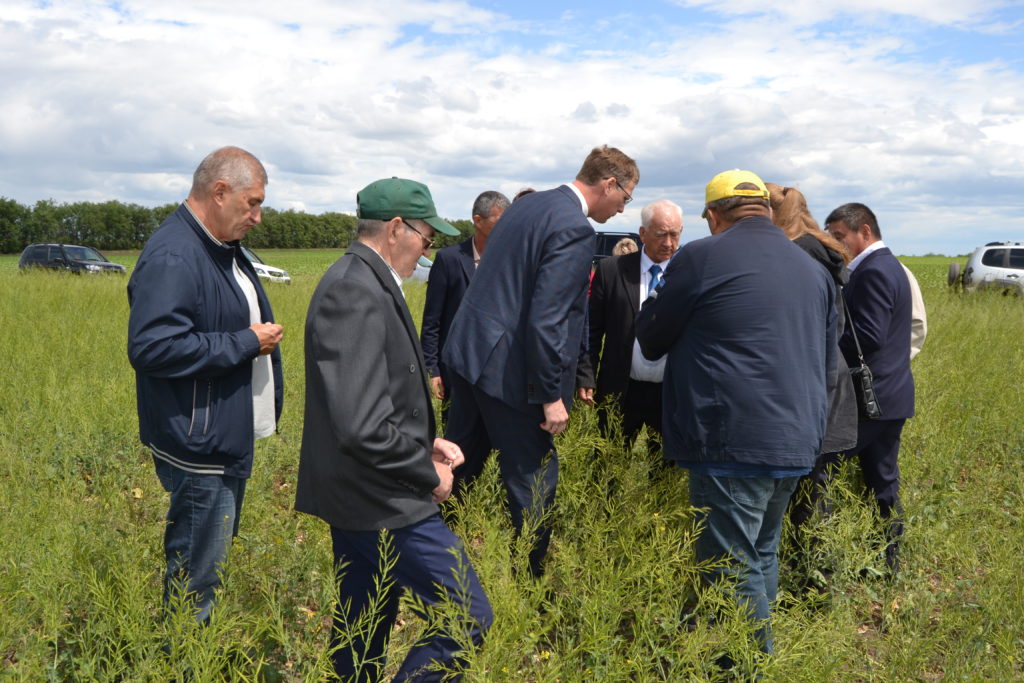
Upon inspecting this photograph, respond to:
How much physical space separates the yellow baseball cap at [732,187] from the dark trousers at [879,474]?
1.52 metres

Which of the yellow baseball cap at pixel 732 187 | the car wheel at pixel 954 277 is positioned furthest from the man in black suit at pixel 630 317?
the car wheel at pixel 954 277

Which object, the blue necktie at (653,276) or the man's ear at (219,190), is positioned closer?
the man's ear at (219,190)

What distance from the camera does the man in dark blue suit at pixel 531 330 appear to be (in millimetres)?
2955

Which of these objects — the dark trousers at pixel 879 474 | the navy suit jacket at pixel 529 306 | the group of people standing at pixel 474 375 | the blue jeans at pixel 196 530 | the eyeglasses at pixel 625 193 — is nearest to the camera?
the group of people standing at pixel 474 375

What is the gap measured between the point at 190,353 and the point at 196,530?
61 cm

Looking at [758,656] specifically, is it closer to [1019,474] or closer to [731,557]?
[731,557]

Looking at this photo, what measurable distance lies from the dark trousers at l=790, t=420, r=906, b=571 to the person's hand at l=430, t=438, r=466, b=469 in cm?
211

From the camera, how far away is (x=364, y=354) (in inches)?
78.6

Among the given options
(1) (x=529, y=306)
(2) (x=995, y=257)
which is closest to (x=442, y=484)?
(1) (x=529, y=306)

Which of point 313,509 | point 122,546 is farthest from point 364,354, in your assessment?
point 122,546

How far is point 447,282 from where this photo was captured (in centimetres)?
468

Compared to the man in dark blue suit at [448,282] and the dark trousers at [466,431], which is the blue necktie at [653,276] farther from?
the dark trousers at [466,431]

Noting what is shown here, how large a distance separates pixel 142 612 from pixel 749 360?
2.18 meters

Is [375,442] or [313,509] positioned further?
[313,509]
